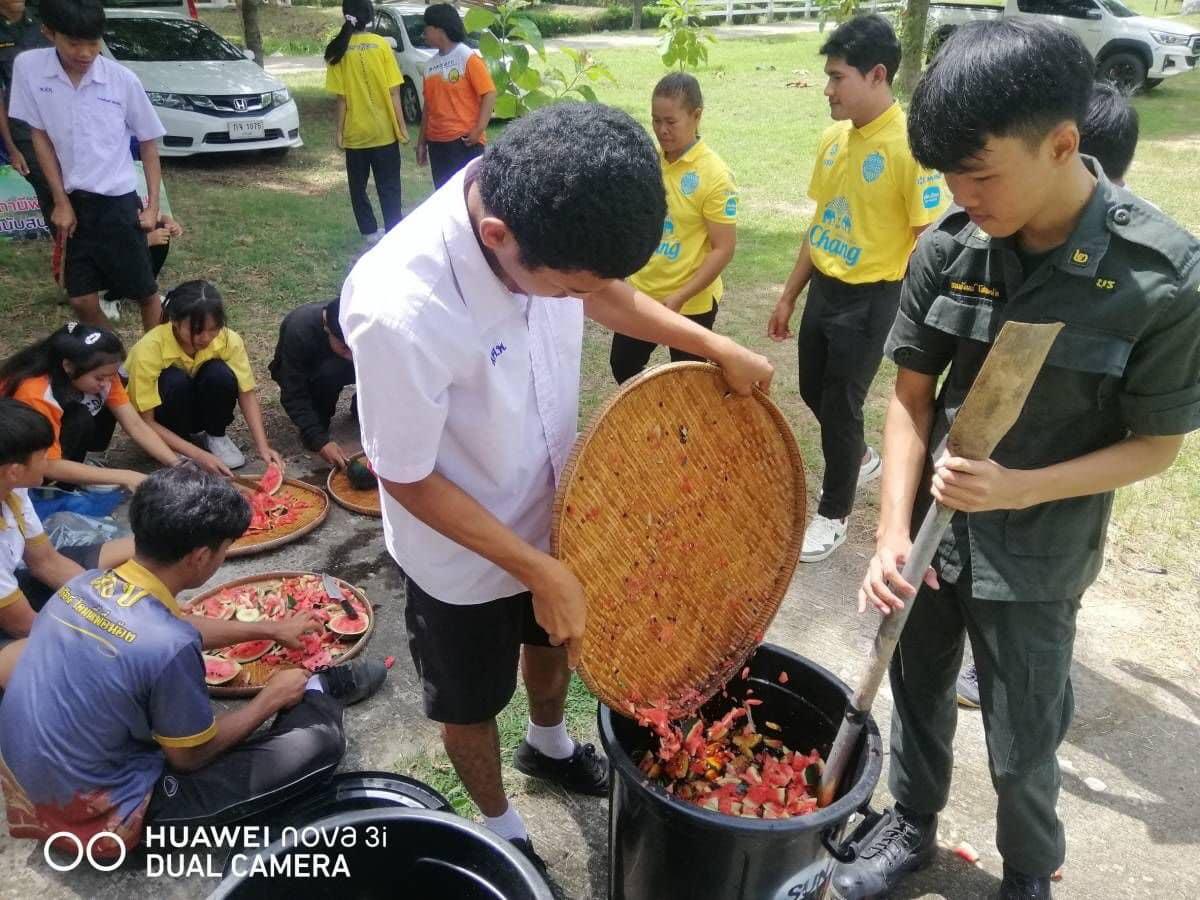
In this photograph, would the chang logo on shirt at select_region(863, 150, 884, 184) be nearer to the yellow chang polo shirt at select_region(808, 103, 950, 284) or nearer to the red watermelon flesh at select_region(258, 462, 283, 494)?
the yellow chang polo shirt at select_region(808, 103, 950, 284)

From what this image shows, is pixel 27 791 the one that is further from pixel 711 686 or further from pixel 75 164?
pixel 75 164

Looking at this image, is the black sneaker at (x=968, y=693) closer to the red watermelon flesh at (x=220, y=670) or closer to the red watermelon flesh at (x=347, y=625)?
the red watermelon flesh at (x=347, y=625)

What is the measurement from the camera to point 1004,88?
1.45 m

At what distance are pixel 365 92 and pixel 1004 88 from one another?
6744 mm

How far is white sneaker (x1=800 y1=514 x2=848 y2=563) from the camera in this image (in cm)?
385

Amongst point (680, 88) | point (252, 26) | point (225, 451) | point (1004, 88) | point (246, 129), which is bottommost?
point (225, 451)

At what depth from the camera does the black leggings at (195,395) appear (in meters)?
4.24

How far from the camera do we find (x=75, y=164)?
4750mm

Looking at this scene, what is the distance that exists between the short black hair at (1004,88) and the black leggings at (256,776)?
7.15ft

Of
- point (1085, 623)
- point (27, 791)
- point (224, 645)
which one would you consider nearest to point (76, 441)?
point (224, 645)

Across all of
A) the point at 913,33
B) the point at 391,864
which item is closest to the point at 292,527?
the point at 391,864

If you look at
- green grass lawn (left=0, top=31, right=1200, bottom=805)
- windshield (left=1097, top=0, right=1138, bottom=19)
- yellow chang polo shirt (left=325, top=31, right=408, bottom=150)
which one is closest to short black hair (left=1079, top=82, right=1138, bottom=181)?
green grass lawn (left=0, top=31, right=1200, bottom=805)

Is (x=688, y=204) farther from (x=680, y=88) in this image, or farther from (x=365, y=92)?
(x=365, y=92)

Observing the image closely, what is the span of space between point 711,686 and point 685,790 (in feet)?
0.81
